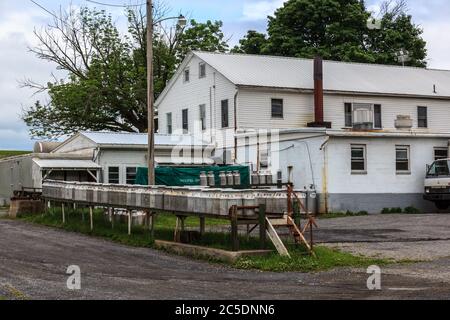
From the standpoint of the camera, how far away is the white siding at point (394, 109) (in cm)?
3844

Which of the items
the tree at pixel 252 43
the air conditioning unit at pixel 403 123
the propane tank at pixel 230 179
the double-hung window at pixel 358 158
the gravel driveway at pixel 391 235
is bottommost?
the gravel driveway at pixel 391 235

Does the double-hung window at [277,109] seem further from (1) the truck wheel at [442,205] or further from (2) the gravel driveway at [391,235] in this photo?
(2) the gravel driveway at [391,235]

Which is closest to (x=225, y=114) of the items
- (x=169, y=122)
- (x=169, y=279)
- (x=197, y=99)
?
(x=197, y=99)

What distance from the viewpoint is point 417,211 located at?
106ft

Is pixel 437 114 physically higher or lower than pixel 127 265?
higher

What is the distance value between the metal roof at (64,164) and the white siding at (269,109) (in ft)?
26.3

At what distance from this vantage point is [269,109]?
121 feet

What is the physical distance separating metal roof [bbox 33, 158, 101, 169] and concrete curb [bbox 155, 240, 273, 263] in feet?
48.4

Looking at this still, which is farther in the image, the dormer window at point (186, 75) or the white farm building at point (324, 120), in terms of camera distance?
the dormer window at point (186, 75)

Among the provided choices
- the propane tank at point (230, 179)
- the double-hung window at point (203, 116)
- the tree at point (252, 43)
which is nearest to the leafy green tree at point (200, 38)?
the tree at point (252, 43)

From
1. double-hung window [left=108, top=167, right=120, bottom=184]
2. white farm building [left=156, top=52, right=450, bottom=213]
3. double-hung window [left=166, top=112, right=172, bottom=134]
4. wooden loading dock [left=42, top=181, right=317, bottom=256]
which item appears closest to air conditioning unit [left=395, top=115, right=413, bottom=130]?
white farm building [left=156, top=52, right=450, bottom=213]

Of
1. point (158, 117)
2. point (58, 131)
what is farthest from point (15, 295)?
point (58, 131)
